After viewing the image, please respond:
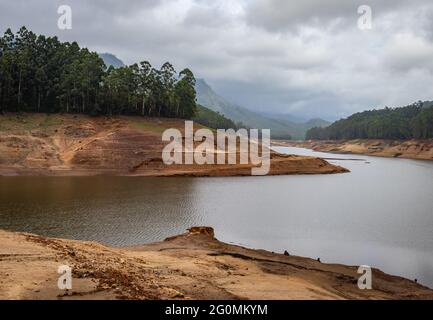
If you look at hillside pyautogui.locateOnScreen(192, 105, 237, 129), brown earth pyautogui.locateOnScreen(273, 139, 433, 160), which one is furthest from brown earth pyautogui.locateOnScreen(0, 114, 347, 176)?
hillside pyautogui.locateOnScreen(192, 105, 237, 129)

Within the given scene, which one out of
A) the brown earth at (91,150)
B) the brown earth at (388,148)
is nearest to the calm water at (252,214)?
the brown earth at (91,150)

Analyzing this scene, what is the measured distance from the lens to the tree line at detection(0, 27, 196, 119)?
3238 inches

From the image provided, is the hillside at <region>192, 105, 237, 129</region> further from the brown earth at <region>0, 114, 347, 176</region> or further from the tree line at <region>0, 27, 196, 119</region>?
the brown earth at <region>0, 114, 347, 176</region>

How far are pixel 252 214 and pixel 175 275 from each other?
22.1 meters

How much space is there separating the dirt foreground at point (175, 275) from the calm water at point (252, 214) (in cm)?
411

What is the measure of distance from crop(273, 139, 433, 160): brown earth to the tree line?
3032 inches

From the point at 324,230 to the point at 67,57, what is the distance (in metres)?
75.8

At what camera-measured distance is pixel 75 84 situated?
83.2 m

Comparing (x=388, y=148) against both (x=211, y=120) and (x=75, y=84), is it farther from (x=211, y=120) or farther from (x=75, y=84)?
(x=75, y=84)

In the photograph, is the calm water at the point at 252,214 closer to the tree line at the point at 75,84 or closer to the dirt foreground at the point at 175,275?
the dirt foreground at the point at 175,275

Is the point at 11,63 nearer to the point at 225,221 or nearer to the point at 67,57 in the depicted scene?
the point at 67,57

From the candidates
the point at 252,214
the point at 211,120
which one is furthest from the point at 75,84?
the point at 211,120

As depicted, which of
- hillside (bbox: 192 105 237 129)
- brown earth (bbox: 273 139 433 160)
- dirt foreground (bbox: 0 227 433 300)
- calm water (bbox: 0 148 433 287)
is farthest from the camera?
hillside (bbox: 192 105 237 129)
